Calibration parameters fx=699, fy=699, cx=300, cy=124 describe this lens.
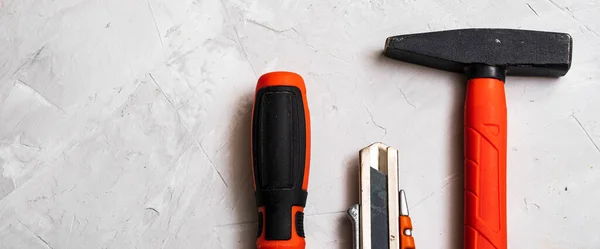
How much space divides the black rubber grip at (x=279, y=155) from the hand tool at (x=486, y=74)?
17 cm

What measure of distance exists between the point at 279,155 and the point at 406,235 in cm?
20

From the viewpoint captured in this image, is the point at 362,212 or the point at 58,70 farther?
the point at 58,70

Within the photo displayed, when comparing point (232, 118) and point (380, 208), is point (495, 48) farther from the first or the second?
point (232, 118)

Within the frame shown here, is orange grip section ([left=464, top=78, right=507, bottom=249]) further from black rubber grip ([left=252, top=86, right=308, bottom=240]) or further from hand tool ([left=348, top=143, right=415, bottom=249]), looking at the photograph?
black rubber grip ([left=252, top=86, right=308, bottom=240])

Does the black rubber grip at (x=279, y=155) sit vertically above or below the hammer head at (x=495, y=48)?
below

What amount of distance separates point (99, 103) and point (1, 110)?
0.47ft

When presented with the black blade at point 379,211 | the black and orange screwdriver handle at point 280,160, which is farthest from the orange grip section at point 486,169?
the black and orange screwdriver handle at point 280,160

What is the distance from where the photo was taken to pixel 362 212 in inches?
37.2

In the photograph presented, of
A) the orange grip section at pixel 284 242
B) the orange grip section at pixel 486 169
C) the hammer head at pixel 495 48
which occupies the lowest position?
the orange grip section at pixel 284 242

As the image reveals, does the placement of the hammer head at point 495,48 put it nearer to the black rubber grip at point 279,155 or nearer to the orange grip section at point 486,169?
the orange grip section at point 486,169

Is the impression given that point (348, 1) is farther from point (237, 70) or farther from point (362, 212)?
point (362, 212)

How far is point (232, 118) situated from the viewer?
1024 millimetres

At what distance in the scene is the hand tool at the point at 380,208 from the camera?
3.07 feet

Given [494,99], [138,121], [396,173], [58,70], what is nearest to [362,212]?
[396,173]
